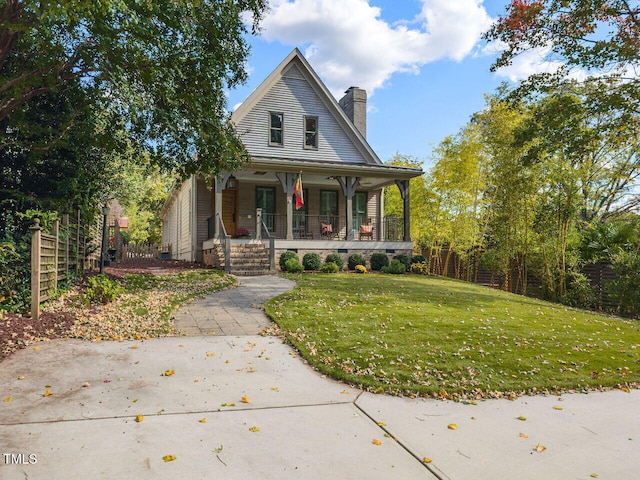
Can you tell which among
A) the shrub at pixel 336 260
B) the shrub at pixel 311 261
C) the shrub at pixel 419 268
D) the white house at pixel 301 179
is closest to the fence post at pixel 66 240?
the white house at pixel 301 179

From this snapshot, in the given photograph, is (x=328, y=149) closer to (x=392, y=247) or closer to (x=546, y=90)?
(x=392, y=247)

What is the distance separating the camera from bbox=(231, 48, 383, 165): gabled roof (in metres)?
17.8

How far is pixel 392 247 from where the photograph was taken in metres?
17.8

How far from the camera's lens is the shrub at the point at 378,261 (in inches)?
663

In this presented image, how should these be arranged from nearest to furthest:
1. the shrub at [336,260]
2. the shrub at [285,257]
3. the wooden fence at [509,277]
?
the wooden fence at [509,277] → the shrub at [285,257] → the shrub at [336,260]

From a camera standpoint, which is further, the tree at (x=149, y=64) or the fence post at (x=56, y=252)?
the fence post at (x=56, y=252)

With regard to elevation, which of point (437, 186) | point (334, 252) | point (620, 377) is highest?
point (437, 186)

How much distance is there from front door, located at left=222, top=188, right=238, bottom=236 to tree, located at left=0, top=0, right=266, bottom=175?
24.5 feet

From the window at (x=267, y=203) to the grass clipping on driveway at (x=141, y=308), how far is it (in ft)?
20.6

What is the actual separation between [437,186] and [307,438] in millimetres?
17173

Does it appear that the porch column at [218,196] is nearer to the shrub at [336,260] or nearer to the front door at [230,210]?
the front door at [230,210]

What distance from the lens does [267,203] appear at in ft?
62.1

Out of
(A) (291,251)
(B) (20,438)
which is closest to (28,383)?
(B) (20,438)

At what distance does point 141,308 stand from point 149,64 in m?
4.38
